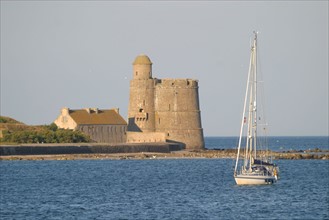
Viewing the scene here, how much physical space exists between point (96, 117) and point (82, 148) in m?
7.67

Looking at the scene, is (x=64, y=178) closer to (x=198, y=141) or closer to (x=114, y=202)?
(x=114, y=202)

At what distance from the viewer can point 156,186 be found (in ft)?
157

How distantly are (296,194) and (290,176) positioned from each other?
11.7m

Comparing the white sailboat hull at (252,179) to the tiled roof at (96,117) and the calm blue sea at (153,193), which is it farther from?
the tiled roof at (96,117)

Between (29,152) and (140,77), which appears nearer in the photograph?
(29,152)

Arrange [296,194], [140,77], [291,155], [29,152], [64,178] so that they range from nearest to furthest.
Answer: [296,194] → [64,178] → [29,152] → [291,155] → [140,77]

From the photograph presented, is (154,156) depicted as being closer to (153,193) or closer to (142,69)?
(142,69)

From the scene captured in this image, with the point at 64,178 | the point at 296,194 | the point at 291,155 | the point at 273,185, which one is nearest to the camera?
the point at 296,194

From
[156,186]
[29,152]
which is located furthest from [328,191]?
[29,152]

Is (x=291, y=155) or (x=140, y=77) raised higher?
(x=140, y=77)

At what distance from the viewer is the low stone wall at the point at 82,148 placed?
227ft

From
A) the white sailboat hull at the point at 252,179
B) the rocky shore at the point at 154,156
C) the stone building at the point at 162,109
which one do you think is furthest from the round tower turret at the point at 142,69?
the white sailboat hull at the point at 252,179

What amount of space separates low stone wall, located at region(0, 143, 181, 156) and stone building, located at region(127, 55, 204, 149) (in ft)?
4.88

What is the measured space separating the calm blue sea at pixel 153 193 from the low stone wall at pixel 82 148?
3442 millimetres
